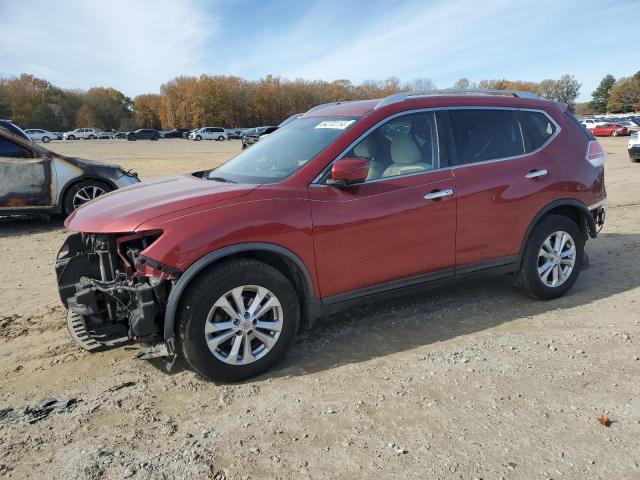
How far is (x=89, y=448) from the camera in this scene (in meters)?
2.76

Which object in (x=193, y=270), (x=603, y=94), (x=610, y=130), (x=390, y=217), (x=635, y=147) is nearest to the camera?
(x=193, y=270)

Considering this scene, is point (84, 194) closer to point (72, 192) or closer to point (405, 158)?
point (72, 192)

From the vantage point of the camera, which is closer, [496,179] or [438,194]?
[438,194]

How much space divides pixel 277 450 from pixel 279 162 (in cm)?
220

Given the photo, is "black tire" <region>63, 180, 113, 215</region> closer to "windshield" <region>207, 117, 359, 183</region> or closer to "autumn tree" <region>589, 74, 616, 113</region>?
"windshield" <region>207, 117, 359, 183</region>

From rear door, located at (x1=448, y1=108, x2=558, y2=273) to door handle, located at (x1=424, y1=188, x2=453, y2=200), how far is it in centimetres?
10

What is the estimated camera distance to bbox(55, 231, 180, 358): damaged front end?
3148 millimetres

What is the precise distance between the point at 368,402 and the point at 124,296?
1.75 metres

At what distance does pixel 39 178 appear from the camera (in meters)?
8.25

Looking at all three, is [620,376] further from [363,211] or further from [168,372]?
[168,372]

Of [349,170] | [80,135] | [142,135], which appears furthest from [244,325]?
[80,135]

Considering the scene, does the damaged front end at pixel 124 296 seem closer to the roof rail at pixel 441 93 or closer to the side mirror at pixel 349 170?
the side mirror at pixel 349 170

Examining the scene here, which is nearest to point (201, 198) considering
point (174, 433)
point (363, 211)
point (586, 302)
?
point (363, 211)

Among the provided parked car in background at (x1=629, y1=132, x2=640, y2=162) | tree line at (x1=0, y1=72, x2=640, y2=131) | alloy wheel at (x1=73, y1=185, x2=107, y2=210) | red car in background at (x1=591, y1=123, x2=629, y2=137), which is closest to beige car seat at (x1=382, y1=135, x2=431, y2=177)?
alloy wheel at (x1=73, y1=185, x2=107, y2=210)
